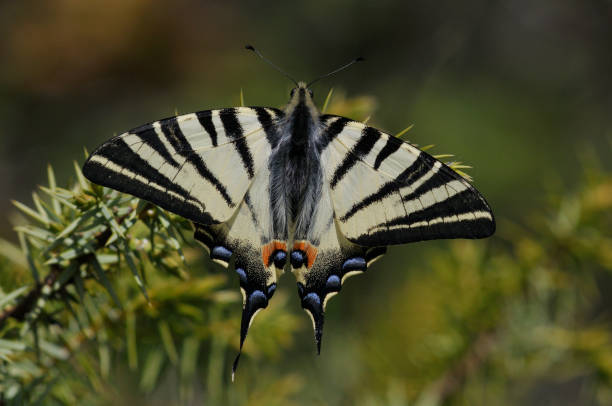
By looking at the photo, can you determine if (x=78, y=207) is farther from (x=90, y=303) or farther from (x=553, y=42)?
(x=553, y=42)

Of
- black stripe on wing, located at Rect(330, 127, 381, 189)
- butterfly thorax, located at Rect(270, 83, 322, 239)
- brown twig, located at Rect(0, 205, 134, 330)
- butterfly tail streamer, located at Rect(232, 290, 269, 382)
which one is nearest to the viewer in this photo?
brown twig, located at Rect(0, 205, 134, 330)

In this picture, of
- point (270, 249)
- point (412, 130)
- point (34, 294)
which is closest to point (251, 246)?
point (270, 249)

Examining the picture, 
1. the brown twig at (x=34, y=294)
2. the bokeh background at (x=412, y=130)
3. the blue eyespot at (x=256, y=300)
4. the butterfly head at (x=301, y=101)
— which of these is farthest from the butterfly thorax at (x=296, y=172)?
the brown twig at (x=34, y=294)

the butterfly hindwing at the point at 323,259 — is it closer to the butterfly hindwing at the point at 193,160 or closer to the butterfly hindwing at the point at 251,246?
the butterfly hindwing at the point at 251,246

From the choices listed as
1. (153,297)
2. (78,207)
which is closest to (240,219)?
(153,297)

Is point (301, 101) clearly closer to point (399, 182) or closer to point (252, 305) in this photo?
point (399, 182)

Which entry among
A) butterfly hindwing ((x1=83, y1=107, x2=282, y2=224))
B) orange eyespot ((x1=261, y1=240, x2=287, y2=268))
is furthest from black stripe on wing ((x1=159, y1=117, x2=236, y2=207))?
orange eyespot ((x1=261, y1=240, x2=287, y2=268))

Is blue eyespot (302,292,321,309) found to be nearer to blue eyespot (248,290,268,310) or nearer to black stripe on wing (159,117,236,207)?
blue eyespot (248,290,268,310)
